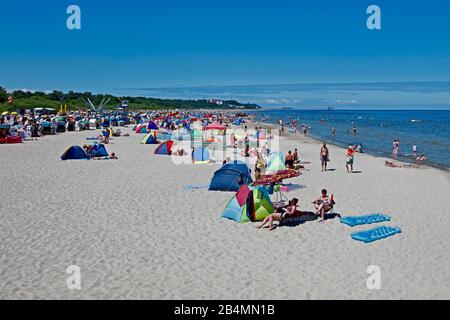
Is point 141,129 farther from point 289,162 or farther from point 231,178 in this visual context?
point 231,178

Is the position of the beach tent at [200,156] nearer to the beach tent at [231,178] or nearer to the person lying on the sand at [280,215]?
the beach tent at [231,178]

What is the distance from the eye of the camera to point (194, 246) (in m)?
8.60

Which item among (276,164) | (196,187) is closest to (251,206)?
(196,187)

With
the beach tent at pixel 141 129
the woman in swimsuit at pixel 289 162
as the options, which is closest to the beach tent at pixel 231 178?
the woman in swimsuit at pixel 289 162

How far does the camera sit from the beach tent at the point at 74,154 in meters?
20.8

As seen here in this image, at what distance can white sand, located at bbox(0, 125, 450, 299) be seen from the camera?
21.9ft

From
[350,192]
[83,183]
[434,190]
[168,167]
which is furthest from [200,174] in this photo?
[434,190]

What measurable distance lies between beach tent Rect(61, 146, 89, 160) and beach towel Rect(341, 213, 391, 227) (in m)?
13.9

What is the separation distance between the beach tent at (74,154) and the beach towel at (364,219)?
13913 millimetres

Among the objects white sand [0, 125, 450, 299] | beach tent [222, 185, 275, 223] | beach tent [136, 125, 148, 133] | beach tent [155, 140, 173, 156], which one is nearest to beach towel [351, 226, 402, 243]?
white sand [0, 125, 450, 299]

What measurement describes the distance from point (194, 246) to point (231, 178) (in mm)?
5350

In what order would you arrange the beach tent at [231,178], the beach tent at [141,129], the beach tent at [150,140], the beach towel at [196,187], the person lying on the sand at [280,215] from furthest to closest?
the beach tent at [141,129] → the beach tent at [150,140] → the beach towel at [196,187] → the beach tent at [231,178] → the person lying on the sand at [280,215]
